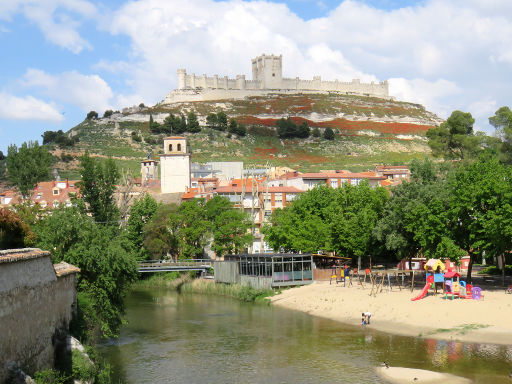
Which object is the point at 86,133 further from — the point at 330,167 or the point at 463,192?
the point at 463,192

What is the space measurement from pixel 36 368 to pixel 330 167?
108 meters

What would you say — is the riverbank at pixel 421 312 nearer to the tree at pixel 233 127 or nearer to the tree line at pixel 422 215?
the tree line at pixel 422 215

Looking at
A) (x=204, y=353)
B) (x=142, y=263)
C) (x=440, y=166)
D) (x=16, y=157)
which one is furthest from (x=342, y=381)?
(x=16, y=157)

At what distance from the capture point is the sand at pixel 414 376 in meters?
27.0

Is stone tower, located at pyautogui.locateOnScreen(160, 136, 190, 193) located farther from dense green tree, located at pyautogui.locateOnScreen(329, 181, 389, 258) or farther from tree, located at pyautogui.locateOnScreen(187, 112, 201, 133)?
tree, located at pyautogui.locateOnScreen(187, 112, 201, 133)

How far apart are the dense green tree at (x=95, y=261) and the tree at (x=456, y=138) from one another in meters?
55.7

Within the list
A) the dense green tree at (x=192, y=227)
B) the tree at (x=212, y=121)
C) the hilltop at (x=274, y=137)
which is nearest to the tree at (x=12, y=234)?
the dense green tree at (x=192, y=227)

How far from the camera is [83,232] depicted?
33281mm

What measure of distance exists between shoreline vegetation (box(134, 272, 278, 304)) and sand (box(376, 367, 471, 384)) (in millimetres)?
24954

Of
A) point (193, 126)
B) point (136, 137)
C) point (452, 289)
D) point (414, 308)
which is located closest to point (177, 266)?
point (414, 308)

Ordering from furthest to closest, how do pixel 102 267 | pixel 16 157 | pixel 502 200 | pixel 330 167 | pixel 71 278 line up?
pixel 330 167 < pixel 16 157 < pixel 502 200 < pixel 102 267 < pixel 71 278

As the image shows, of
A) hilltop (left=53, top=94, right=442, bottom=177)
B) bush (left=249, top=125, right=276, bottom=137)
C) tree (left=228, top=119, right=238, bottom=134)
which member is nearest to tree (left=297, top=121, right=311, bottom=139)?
hilltop (left=53, top=94, right=442, bottom=177)

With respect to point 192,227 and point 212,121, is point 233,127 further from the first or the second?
point 192,227

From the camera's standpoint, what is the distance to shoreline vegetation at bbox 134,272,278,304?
5575 cm
